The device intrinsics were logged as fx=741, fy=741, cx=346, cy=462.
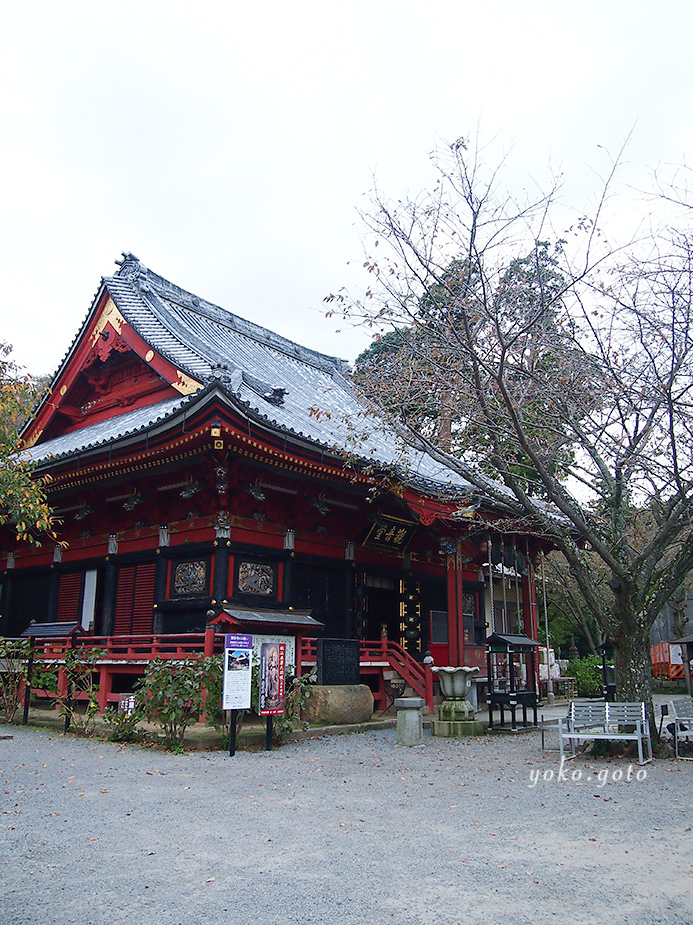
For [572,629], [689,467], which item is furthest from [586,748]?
[572,629]

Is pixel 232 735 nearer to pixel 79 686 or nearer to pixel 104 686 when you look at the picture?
pixel 104 686

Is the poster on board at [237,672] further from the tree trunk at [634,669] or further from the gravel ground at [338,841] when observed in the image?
the tree trunk at [634,669]

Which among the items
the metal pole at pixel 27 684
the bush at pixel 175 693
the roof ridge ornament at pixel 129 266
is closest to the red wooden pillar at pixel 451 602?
the bush at pixel 175 693

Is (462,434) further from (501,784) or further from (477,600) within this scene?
(477,600)

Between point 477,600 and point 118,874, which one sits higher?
point 477,600

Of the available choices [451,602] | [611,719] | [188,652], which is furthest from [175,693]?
[451,602]

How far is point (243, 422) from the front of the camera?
39.9 ft

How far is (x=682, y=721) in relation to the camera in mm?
10664

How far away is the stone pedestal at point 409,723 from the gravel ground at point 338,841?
165cm

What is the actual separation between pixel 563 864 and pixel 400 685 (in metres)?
10.6

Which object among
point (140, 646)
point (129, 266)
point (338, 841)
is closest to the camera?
point (338, 841)

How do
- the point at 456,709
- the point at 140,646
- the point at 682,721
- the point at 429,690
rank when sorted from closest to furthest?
the point at 682,721
the point at 140,646
the point at 456,709
the point at 429,690

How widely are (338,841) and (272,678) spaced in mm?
4788

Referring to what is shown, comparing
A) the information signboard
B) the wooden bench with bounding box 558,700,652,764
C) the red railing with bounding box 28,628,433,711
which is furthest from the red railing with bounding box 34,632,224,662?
the wooden bench with bounding box 558,700,652,764
